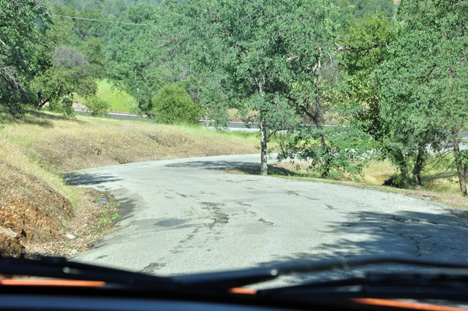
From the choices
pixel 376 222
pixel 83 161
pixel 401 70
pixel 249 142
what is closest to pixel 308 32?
pixel 401 70

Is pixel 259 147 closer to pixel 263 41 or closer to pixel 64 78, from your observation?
pixel 263 41

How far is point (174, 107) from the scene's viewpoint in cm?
5394

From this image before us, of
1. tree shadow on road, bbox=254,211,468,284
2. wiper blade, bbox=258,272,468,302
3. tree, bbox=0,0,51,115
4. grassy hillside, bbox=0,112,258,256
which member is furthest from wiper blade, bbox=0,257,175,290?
tree, bbox=0,0,51,115

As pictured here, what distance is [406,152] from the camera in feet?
88.5

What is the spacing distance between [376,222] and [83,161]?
83.1 ft

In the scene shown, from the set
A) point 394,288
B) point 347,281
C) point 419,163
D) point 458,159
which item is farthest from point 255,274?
point 419,163

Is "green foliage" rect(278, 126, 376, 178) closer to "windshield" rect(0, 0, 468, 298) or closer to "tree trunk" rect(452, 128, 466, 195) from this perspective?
"windshield" rect(0, 0, 468, 298)

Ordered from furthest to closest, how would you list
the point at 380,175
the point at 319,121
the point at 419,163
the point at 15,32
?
the point at 380,175 → the point at 419,163 → the point at 319,121 → the point at 15,32

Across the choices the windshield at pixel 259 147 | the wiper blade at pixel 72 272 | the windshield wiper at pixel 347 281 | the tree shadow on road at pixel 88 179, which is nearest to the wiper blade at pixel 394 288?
the windshield wiper at pixel 347 281

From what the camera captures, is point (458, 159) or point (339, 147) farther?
point (339, 147)

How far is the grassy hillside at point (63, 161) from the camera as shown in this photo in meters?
9.59

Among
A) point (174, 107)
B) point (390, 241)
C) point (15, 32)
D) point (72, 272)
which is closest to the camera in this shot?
point (72, 272)

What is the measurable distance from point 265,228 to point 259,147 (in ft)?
59.0

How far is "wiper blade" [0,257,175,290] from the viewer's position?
5.31 feet
